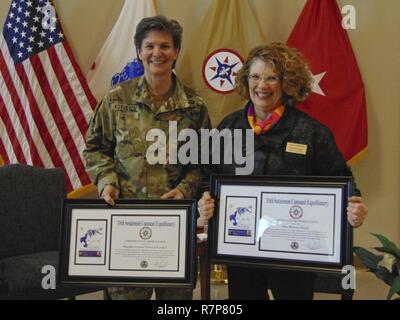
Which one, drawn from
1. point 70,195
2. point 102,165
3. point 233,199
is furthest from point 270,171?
point 70,195

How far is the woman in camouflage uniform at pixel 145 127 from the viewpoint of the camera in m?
2.39

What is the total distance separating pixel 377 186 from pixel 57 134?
256cm

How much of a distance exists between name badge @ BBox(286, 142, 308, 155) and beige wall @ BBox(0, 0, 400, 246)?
6.87 feet

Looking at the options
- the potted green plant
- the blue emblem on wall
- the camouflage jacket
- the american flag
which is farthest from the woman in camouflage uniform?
the american flag

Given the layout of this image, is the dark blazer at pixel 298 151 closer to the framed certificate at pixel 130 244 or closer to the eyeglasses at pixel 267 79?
the eyeglasses at pixel 267 79

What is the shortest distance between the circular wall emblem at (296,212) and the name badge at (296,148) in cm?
23

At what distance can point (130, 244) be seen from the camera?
217 cm

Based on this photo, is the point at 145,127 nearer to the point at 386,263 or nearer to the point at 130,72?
the point at 386,263

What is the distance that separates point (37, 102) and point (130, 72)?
29.6 inches

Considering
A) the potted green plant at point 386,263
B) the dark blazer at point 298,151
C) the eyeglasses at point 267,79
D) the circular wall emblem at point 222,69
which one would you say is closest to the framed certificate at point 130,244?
the dark blazer at point 298,151

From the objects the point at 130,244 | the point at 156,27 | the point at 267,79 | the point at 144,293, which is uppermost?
the point at 156,27

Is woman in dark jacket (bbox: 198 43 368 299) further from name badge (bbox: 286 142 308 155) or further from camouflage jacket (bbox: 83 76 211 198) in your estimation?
camouflage jacket (bbox: 83 76 211 198)

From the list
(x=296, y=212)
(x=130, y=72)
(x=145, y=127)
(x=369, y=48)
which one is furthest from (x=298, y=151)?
(x=369, y=48)

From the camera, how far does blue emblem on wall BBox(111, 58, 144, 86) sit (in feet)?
12.4
